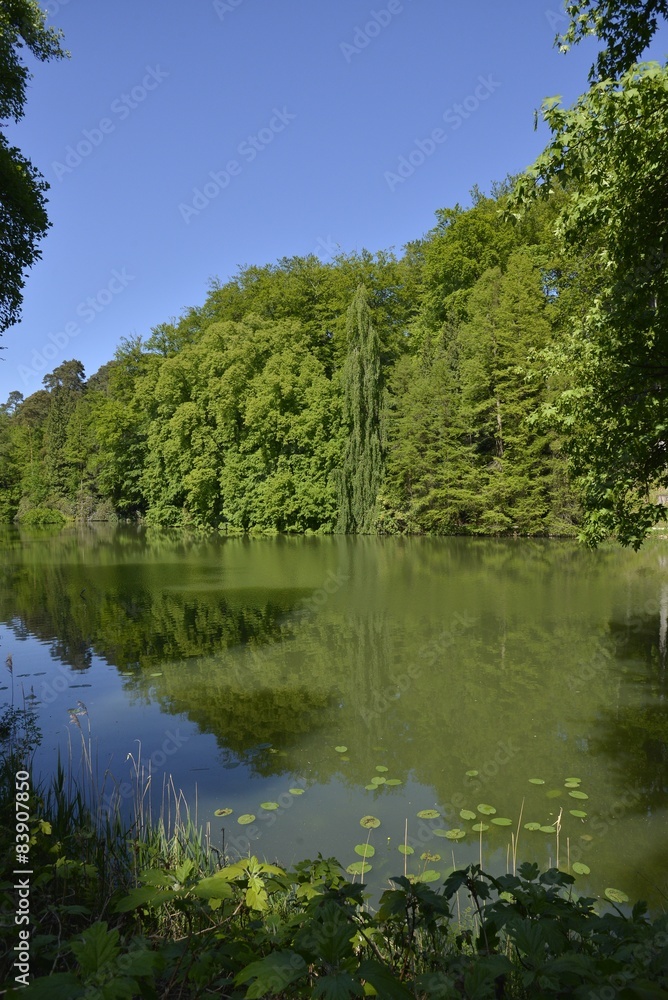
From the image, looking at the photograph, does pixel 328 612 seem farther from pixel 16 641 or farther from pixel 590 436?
pixel 590 436

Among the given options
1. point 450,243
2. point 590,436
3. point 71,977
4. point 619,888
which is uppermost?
point 450,243

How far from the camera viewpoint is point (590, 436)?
711 cm

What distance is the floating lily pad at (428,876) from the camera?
418 centimetres

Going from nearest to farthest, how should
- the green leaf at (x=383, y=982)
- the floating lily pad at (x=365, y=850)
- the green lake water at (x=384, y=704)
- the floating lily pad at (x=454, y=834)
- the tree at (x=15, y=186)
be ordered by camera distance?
1. the green leaf at (x=383, y=982)
2. the floating lily pad at (x=365, y=850)
3. the floating lily pad at (x=454, y=834)
4. the green lake water at (x=384, y=704)
5. the tree at (x=15, y=186)

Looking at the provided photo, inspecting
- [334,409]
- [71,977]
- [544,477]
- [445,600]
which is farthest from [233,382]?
[71,977]

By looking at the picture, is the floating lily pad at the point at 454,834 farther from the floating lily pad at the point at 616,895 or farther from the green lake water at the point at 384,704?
the floating lily pad at the point at 616,895

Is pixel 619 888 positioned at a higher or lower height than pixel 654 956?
lower

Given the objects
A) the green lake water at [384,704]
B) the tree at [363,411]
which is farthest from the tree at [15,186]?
the tree at [363,411]

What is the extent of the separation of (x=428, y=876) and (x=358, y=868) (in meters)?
0.44

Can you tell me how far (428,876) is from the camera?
4.23m

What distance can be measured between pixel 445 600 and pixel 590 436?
6940 mm

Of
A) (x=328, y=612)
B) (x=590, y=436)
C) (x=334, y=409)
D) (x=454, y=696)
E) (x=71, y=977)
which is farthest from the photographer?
(x=334, y=409)

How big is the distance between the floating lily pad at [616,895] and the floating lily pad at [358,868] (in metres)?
1.44

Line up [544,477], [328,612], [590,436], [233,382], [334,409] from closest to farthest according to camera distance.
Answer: [590,436] < [328,612] < [544,477] < [334,409] < [233,382]
